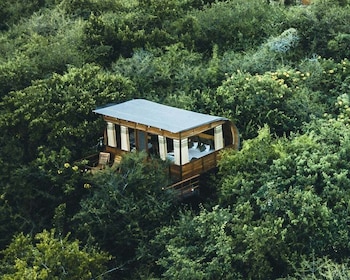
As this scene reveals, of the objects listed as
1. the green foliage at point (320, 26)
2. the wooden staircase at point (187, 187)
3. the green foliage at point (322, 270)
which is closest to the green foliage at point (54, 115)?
the wooden staircase at point (187, 187)

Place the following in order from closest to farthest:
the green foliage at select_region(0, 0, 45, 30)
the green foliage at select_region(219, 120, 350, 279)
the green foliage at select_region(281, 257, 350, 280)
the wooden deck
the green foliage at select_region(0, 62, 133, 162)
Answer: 1. the green foliage at select_region(281, 257, 350, 280)
2. the green foliage at select_region(219, 120, 350, 279)
3. the wooden deck
4. the green foliage at select_region(0, 62, 133, 162)
5. the green foliage at select_region(0, 0, 45, 30)

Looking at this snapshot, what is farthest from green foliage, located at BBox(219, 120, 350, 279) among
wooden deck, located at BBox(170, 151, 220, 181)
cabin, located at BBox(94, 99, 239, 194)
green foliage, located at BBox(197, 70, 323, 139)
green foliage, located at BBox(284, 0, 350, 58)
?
green foliage, located at BBox(284, 0, 350, 58)

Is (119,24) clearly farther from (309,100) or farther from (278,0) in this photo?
(278,0)

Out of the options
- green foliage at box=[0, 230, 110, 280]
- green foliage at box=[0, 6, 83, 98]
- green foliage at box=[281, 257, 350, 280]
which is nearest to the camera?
green foliage at box=[281, 257, 350, 280]

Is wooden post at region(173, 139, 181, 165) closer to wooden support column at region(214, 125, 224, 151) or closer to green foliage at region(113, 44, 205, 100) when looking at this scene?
wooden support column at region(214, 125, 224, 151)

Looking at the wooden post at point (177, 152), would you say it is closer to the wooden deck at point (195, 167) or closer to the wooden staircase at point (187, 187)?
the wooden deck at point (195, 167)

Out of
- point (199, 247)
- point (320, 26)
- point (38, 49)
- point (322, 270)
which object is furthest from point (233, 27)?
point (322, 270)

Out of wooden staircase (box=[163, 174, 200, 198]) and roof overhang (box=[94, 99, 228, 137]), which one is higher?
roof overhang (box=[94, 99, 228, 137])
